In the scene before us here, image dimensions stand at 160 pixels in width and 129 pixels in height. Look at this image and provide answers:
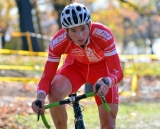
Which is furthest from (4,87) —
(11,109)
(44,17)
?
(44,17)

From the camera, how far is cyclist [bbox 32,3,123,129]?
16.6 feet

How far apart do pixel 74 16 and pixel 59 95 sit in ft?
3.05

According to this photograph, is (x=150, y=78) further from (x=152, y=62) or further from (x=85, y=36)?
(x=85, y=36)

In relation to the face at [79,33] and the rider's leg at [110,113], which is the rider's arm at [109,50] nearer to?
the face at [79,33]

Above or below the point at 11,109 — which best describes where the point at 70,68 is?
above

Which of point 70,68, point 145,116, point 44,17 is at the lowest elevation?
point 145,116

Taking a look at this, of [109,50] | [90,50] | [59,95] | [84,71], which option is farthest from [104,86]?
[84,71]

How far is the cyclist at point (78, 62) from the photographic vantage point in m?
5.07

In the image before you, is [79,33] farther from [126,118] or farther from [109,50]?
[126,118]

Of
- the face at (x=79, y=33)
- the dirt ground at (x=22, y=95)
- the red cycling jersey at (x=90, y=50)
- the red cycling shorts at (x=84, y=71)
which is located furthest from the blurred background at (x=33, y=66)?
the face at (x=79, y=33)

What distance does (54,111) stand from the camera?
5.43 m

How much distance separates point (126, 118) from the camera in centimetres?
1079

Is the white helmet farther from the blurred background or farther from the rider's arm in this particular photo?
the blurred background

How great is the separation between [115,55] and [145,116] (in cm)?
603
